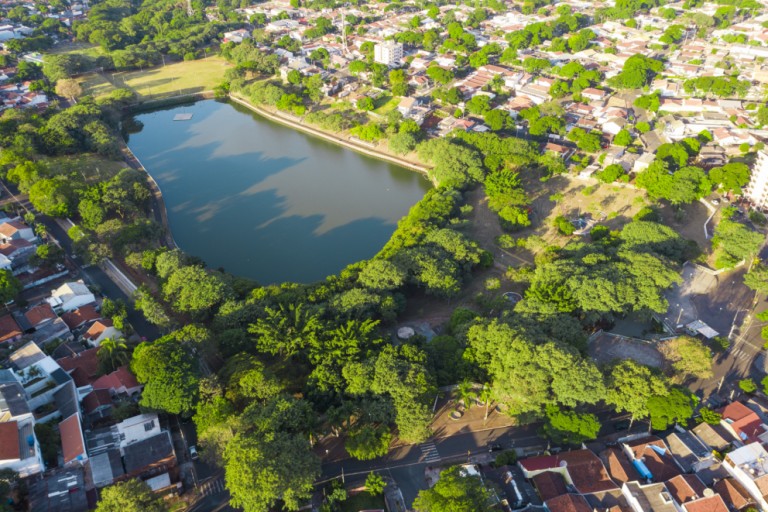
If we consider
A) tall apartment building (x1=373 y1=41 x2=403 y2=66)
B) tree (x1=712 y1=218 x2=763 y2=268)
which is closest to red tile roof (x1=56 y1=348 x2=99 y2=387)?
tree (x1=712 y1=218 x2=763 y2=268)

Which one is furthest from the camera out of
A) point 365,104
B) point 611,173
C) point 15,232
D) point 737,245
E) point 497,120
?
point 365,104

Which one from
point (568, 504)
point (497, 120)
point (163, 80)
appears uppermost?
point (497, 120)

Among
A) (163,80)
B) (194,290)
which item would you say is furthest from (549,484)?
(163,80)

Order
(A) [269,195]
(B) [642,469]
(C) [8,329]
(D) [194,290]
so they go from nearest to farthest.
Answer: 1. (B) [642,469]
2. (C) [8,329]
3. (D) [194,290]
4. (A) [269,195]

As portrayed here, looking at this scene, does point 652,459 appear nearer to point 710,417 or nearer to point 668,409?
point 668,409

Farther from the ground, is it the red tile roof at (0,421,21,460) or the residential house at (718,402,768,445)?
the red tile roof at (0,421,21,460)

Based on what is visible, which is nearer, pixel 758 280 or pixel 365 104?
pixel 758 280

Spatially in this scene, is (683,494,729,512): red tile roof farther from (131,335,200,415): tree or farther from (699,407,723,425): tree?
(131,335,200,415): tree

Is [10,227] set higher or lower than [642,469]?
higher
